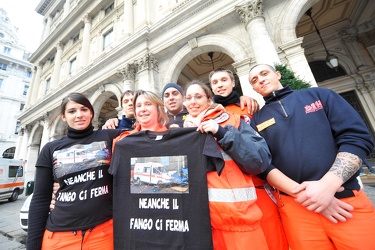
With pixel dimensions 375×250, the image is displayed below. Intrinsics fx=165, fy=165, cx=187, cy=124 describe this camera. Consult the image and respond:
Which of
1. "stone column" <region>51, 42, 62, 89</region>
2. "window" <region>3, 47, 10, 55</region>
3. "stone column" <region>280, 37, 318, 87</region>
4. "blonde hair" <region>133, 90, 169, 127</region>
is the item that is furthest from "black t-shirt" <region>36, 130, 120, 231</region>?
"window" <region>3, 47, 10, 55</region>

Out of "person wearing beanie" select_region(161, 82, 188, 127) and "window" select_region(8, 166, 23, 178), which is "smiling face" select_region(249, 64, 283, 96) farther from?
"window" select_region(8, 166, 23, 178)

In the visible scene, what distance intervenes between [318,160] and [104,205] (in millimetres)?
2024

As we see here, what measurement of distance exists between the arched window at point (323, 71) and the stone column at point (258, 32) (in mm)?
5367

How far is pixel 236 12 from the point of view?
7109mm

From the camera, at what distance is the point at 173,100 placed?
2492 millimetres

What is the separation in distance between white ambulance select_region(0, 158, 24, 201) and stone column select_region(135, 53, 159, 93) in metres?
10.8

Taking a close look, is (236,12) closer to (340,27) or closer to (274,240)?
(340,27)

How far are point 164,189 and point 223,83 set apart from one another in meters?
1.53

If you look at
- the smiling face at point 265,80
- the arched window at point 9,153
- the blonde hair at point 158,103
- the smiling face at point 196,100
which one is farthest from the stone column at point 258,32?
the arched window at point 9,153

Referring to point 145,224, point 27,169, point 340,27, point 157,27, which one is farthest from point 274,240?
point 27,169

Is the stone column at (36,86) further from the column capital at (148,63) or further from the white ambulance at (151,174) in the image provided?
the white ambulance at (151,174)

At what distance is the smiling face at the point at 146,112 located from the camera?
1.79m

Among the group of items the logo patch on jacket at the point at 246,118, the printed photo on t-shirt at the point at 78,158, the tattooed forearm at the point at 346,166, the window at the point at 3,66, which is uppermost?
the window at the point at 3,66

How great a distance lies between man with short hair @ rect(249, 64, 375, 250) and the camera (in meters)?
1.27
